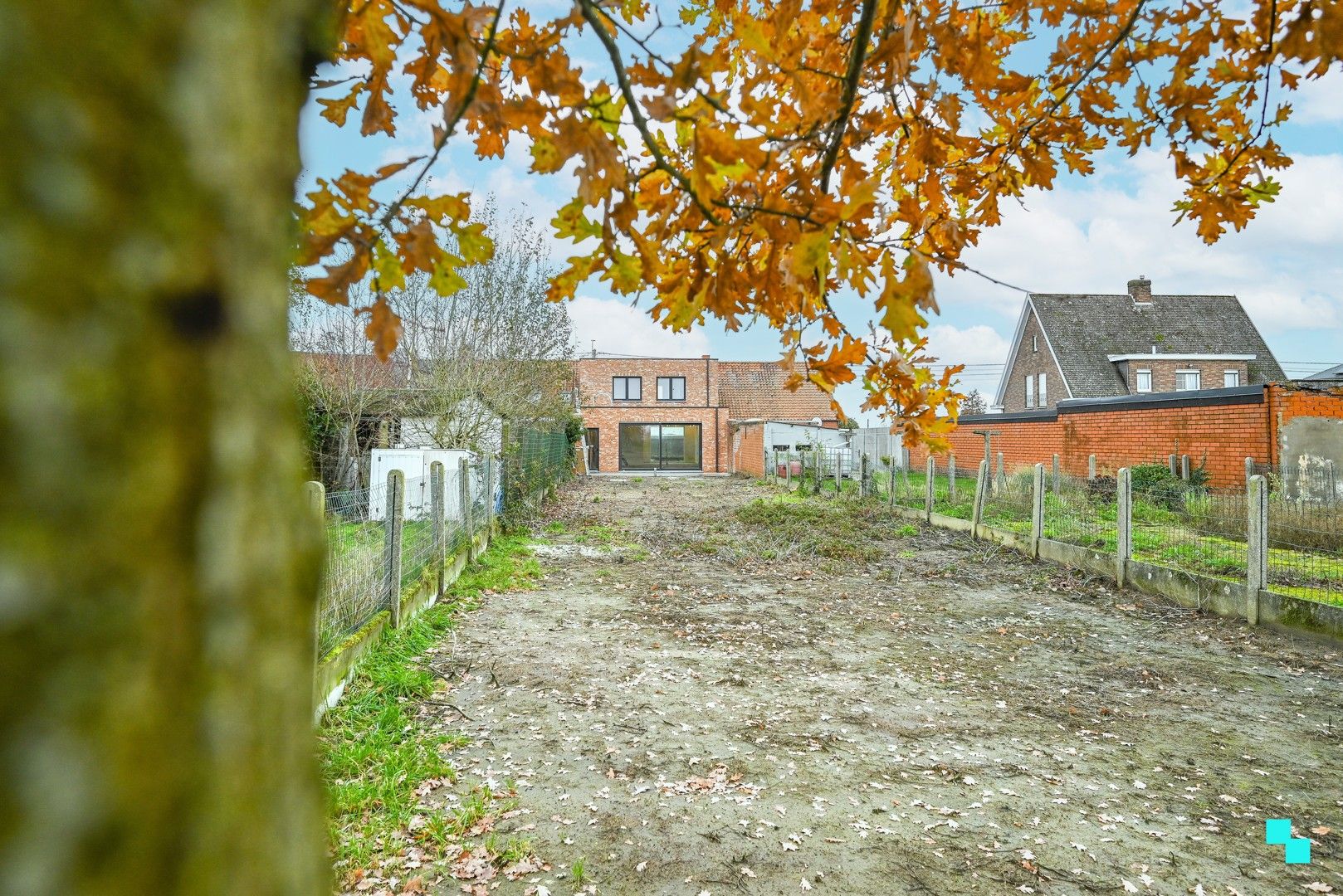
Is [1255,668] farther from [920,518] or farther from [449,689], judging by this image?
[920,518]

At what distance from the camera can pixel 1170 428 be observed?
1678 cm

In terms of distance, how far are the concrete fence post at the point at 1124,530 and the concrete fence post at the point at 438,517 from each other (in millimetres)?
7984

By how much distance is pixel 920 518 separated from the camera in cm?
1662

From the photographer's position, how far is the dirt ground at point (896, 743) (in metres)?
3.54

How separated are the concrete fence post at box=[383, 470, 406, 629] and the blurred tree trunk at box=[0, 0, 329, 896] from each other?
634 centimetres

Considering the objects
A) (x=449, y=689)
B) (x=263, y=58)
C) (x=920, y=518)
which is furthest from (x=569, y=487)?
(x=263, y=58)

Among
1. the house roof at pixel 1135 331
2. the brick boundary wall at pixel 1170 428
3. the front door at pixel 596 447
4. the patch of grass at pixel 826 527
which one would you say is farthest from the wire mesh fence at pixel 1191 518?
the front door at pixel 596 447

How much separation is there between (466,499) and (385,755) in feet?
19.9

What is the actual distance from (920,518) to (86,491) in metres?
17.3

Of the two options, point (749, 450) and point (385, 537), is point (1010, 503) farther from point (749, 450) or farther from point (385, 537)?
point (749, 450)

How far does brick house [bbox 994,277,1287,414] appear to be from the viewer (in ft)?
108

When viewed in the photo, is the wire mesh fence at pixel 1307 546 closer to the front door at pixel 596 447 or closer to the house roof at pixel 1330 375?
the house roof at pixel 1330 375

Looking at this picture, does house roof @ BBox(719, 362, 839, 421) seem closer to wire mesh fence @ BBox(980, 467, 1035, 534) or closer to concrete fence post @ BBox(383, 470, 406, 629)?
wire mesh fence @ BBox(980, 467, 1035, 534)

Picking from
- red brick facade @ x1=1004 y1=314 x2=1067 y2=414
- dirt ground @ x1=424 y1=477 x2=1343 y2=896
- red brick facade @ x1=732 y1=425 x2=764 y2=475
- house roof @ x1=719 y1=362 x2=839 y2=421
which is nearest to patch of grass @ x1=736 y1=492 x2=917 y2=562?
dirt ground @ x1=424 y1=477 x2=1343 y2=896
